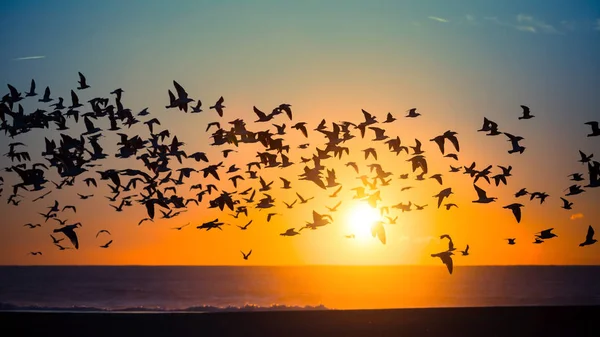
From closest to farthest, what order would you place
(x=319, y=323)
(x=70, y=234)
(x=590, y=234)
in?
(x=70, y=234) < (x=590, y=234) < (x=319, y=323)

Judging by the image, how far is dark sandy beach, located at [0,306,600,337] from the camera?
25656 millimetres

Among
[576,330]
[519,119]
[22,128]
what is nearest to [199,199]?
[22,128]

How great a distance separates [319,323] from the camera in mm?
27969

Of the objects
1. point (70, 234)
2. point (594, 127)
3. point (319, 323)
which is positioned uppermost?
point (594, 127)

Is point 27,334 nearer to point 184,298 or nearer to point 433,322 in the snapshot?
point 433,322

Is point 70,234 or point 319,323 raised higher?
point 70,234

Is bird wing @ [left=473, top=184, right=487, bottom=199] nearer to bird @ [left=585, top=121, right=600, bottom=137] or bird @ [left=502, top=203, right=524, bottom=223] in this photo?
bird @ [left=502, top=203, right=524, bottom=223]

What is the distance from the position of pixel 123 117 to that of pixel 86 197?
16.9 ft

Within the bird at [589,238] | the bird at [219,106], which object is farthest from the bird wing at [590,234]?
the bird at [219,106]

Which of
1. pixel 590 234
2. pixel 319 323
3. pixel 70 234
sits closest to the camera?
pixel 70 234

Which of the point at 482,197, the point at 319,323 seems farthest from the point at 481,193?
the point at 319,323

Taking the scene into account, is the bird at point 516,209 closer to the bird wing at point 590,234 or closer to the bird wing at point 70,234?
the bird wing at point 590,234

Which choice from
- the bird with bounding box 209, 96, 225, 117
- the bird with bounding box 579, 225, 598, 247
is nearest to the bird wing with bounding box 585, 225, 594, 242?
the bird with bounding box 579, 225, 598, 247

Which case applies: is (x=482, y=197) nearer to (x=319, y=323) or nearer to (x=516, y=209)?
(x=516, y=209)
